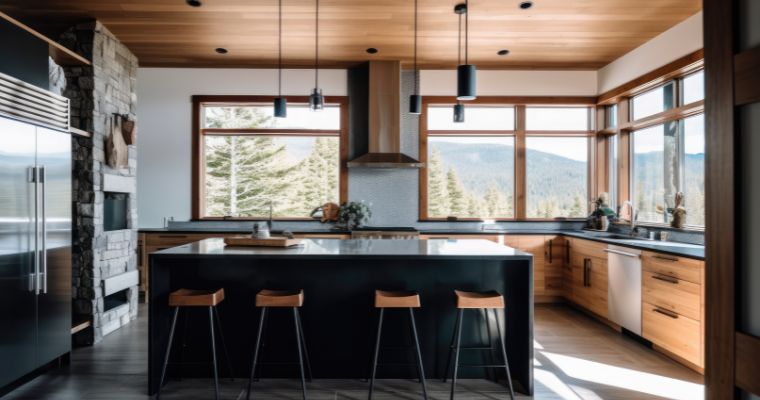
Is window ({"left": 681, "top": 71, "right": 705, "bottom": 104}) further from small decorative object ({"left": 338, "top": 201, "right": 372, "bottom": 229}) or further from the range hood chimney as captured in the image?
small decorative object ({"left": 338, "top": 201, "right": 372, "bottom": 229})

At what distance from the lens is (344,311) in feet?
10.3

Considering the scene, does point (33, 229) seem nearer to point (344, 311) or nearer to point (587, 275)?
point (344, 311)

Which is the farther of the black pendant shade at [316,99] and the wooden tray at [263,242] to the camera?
the black pendant shade at [316,99]

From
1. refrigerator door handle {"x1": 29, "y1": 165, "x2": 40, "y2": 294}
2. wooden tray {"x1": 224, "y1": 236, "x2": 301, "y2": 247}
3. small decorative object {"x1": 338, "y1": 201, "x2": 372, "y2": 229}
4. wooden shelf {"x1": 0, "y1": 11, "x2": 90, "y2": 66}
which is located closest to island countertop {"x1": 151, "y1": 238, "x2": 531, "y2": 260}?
wooden tray {"x1": 224, "y1": 236, "x2": 301, "y2": 247}

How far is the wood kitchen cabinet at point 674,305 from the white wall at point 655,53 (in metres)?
2.16

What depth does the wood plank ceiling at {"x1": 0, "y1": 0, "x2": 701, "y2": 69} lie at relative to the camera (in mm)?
4121

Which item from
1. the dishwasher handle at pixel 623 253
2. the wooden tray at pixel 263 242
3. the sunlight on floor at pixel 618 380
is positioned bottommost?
the sunlight on floor at pixel 618 380

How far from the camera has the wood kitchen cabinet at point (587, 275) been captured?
4.63m

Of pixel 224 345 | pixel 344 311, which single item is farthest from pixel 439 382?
pixel 224 345

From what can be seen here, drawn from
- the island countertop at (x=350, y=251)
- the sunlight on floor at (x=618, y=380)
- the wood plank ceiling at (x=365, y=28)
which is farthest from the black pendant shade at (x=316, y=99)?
the sunlight on floor at (x=618, y=380)

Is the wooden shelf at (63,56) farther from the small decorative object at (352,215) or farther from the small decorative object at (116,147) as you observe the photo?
the small decorative object at (352,215)

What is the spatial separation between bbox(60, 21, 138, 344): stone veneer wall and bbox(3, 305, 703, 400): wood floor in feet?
1.47

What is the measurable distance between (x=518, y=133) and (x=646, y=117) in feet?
5.16

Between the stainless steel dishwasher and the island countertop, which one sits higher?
the island countertop
